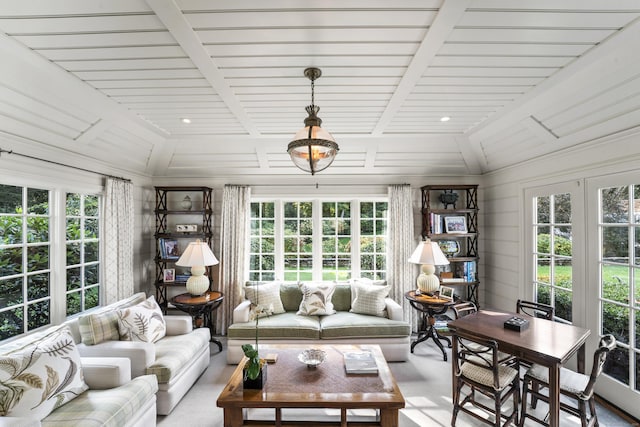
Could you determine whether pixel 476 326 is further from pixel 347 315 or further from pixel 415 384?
pixel 347 315

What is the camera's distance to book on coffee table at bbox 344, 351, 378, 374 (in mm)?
2248

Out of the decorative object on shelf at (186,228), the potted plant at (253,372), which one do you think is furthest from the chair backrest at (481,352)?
the decorative object on shelf at (186,228)

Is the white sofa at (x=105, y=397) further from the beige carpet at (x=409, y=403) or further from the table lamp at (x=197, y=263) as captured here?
the table lamp at (x=197, y=263)

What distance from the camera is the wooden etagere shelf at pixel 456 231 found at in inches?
158

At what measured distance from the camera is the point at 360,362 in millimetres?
2379

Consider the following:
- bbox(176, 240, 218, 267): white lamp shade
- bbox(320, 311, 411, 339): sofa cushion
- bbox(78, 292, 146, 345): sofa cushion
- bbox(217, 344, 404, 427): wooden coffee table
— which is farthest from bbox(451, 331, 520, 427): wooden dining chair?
bbox(78, 292, 146, 345): sofa cushion

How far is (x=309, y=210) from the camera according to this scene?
4430 millimetres

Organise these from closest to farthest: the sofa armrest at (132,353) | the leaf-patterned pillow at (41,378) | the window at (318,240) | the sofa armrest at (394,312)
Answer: the leaf-patterned pillow at (41,378) < the sofa armrest at (132,353) < the sofa armrest at (394,312) < the window at (318,240)

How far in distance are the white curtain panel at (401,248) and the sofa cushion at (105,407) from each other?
313 centimetres

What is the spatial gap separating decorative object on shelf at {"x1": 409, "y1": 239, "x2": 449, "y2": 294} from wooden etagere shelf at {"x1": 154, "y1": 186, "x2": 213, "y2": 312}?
291 centimetres

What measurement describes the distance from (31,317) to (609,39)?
4.91 m

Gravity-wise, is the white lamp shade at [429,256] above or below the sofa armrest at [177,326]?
above

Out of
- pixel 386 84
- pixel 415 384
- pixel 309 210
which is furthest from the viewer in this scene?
pixel 309 210

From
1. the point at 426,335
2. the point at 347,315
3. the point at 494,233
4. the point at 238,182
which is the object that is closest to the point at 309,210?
the point at 238,182
